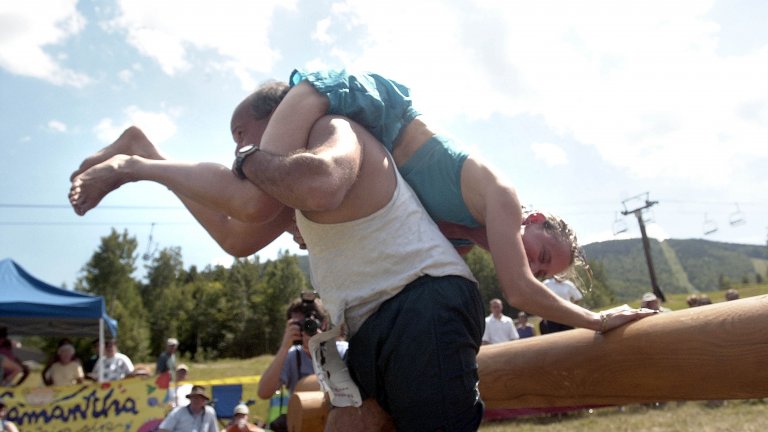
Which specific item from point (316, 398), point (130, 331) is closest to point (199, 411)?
point (316, 398)

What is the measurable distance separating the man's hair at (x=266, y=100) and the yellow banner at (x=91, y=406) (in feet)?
23.1

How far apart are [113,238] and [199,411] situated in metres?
45.4

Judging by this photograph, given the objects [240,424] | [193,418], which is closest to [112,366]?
[193,418]

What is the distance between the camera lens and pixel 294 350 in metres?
4.30

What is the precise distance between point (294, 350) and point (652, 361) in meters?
3.10

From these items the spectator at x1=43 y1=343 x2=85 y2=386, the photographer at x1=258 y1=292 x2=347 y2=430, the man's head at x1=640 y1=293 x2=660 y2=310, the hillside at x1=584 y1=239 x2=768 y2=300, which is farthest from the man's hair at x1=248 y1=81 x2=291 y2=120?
the hillside at x1=584 y1=239 x2=768 y2=300

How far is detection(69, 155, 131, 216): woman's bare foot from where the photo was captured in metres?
1.47

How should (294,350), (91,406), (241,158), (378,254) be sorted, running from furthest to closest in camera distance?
(91,406) → (294,350) → (378,254) → (241,158)

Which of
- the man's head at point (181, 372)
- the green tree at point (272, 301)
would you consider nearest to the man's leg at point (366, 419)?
the man's head at point (181, 372)

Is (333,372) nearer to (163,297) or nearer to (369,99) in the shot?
(369,99)

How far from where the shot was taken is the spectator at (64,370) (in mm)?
9539

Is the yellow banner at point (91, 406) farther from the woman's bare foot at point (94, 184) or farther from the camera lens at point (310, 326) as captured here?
the woman's bare foot at point (94, 184)

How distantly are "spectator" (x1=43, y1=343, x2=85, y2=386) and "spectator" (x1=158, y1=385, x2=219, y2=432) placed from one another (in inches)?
158

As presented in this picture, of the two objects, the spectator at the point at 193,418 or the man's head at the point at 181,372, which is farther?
the man's head at the point at 181,372
